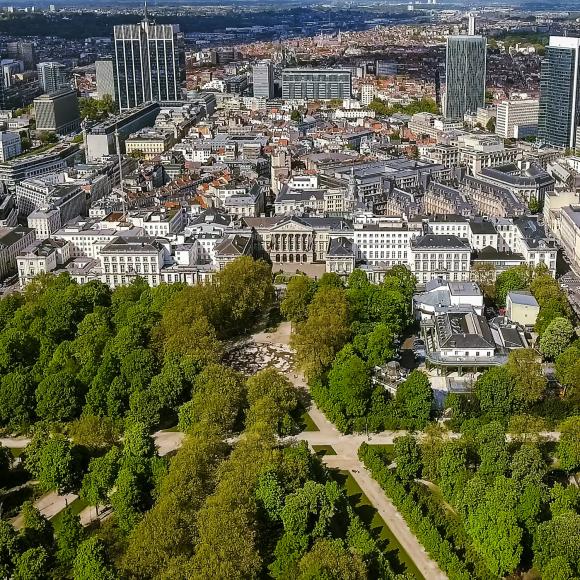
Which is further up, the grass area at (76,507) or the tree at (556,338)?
the tree at (556,338)

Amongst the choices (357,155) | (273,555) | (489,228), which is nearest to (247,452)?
(273,555)

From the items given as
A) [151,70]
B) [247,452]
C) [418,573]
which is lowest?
[418,573]

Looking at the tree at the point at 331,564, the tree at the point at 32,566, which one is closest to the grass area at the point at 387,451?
the tree at the point at 331,564

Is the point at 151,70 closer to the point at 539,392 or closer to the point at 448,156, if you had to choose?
the point at 448,156

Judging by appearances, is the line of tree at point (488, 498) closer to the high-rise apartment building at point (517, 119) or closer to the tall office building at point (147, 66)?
the high-rise apartment building at point (517, 119)

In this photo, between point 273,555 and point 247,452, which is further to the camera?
point 247,452

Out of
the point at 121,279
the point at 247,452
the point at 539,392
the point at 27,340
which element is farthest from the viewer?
the point at 121,279

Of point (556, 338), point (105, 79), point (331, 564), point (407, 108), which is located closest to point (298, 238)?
point (556, 338)

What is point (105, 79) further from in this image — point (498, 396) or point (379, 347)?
point (498, 396)
